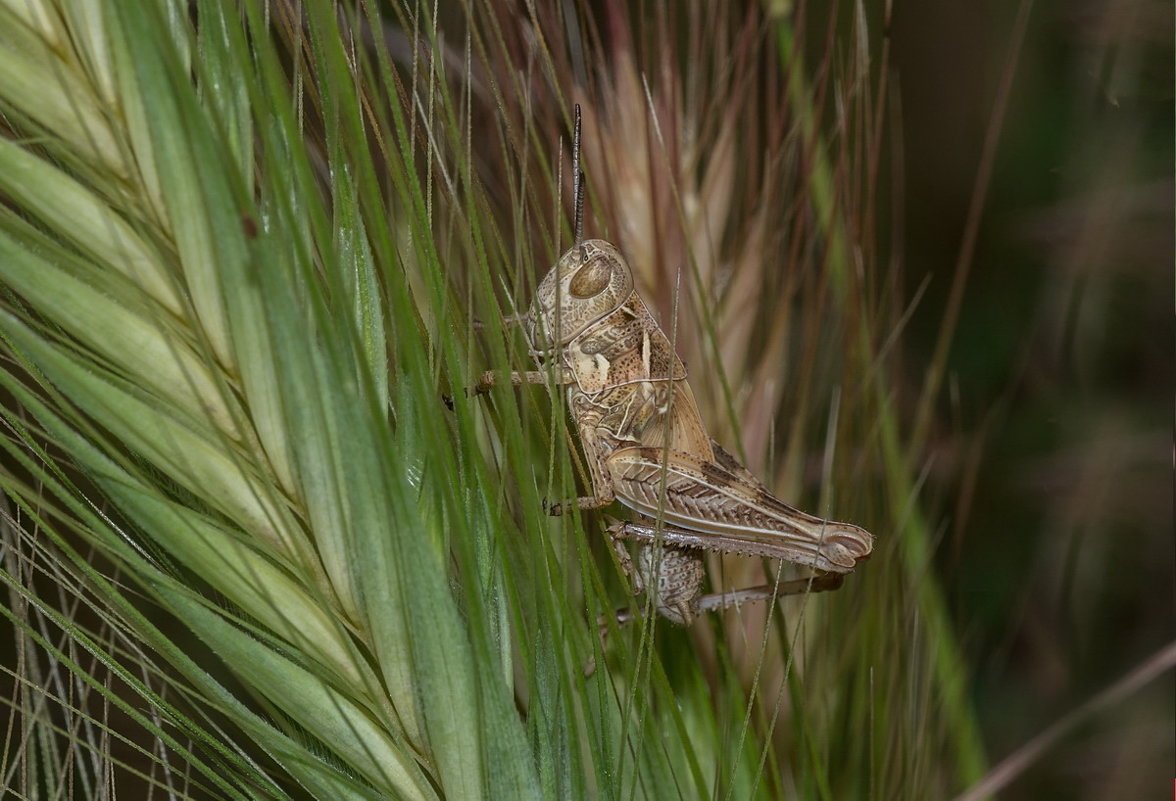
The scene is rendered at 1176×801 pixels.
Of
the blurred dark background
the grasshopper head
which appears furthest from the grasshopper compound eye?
the blurred dark background

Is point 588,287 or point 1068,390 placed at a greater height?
point 588,287

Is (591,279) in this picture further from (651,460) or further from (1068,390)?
(1068,390)

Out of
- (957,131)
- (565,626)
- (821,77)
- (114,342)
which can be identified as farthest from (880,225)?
(114,342)

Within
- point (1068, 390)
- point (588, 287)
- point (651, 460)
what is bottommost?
point (1068, 390)

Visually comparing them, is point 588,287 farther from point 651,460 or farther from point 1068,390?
point 1068,390

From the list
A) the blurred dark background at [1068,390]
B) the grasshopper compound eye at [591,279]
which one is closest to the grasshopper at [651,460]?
the grasshopper compound eye at [591,279]

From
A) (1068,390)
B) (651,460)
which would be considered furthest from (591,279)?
(1068,390)

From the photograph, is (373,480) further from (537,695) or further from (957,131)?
(957,131)

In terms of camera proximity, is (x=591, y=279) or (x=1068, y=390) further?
(x=1068, y=390)
